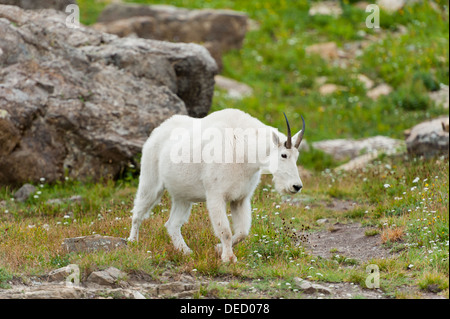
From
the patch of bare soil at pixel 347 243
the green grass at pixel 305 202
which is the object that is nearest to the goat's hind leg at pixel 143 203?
the green grass at pixel 305 202

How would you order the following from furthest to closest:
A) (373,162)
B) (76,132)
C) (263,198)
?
(373,162)
(76,132)
(263,198)

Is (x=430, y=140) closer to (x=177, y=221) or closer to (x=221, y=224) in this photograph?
(x=177, y=221)

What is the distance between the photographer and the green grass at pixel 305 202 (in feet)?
26.1

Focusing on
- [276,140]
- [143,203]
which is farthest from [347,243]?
[143,203]

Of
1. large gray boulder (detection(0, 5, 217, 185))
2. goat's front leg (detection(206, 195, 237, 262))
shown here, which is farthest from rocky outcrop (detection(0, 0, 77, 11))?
goat's front leg (detection(206, 195, 237, 262))

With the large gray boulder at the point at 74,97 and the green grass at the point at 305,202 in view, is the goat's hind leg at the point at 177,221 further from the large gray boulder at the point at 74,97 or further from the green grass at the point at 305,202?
the large gray boulder at the point at 74,97

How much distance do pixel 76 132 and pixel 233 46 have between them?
12115 mm

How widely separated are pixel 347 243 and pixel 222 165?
2.78 metres

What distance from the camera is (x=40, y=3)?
16.0m

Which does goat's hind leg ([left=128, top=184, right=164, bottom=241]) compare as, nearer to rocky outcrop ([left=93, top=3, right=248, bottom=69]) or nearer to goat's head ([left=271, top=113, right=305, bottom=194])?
goat's head ([left=271, top=113, right=305, bottom=194])

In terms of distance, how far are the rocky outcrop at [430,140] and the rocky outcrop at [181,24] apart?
29.7 feet

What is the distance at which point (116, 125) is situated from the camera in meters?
13.7

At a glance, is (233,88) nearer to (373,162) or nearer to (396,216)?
(373,162)
